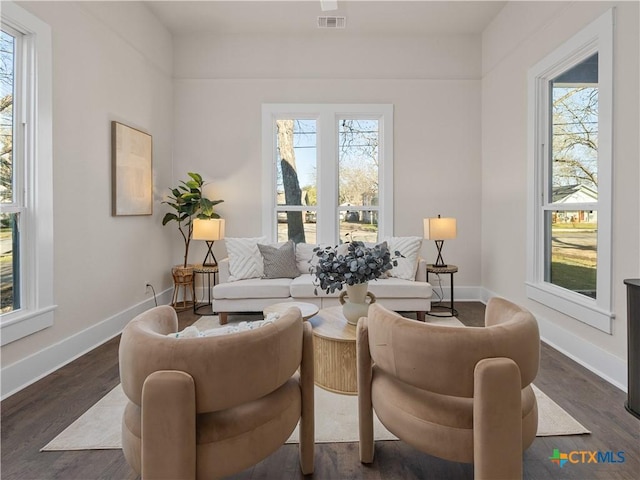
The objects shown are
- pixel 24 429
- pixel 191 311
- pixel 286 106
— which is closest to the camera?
pixel 24 429

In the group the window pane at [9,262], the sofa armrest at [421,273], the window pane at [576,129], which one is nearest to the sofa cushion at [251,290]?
the sofa armrest at [421,273]

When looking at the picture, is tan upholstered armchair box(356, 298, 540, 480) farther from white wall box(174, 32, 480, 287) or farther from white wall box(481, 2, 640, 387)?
white wall box(174, 32, 480, 287)

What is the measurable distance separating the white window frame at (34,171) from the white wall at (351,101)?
90.6 inches

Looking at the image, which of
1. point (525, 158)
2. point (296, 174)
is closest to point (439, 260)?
point (525, 158)

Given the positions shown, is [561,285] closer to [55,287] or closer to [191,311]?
[191,311]

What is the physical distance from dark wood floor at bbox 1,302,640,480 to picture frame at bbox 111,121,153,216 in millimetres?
1847

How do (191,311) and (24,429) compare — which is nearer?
(24,429)

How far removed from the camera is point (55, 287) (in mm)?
2896

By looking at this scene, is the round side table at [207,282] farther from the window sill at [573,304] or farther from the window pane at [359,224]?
the window sill at [573,304]

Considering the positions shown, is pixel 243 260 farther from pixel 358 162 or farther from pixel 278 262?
pixel 358 162

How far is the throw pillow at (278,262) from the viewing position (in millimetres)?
4234

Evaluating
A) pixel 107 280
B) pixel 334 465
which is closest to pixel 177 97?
pixel 107 280

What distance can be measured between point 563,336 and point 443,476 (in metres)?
2.18

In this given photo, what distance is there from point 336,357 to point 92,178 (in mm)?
2659
